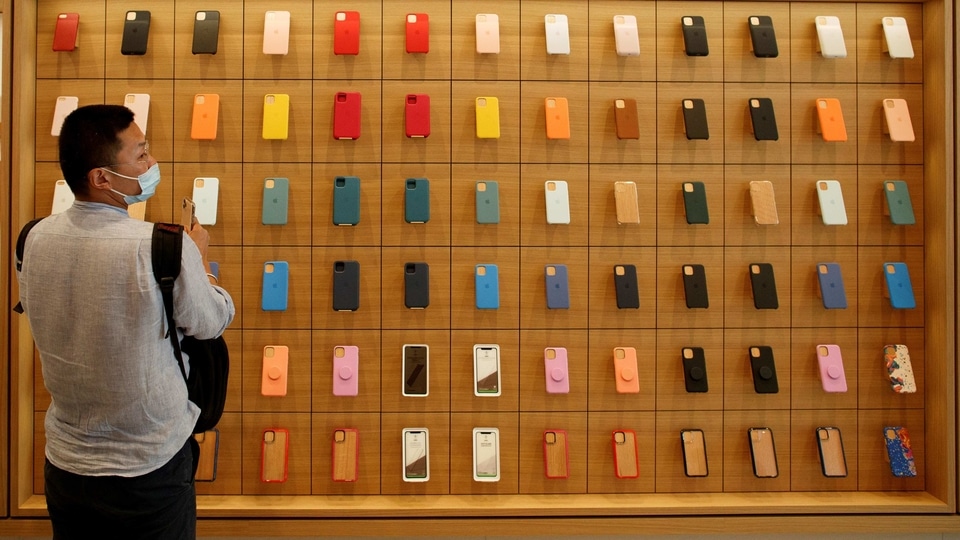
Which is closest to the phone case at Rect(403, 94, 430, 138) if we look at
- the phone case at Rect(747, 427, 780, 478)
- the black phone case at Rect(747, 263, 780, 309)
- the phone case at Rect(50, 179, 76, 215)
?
the phone case at Rect(50, 179, 76, 215)

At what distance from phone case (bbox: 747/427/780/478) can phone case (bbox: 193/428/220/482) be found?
2.21 metres

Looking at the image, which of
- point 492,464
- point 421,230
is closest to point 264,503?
point 492,464

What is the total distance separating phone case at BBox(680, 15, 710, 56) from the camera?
272 centimetres

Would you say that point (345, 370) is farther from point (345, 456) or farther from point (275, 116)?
point (275, 116)

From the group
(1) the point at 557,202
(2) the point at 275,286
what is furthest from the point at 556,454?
(2) the point at 275,286

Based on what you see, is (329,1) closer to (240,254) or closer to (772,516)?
(240,254)

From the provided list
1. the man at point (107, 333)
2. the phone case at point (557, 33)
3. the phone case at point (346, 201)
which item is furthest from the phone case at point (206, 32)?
the phone case at point (557, 33)

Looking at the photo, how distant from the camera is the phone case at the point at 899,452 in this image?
108 inches

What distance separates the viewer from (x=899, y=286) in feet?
8.98

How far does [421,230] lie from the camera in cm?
273

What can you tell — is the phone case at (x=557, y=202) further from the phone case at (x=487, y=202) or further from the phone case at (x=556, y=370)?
the phone case at (x=556, y=370)

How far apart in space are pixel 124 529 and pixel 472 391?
140cm

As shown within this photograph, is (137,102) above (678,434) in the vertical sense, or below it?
above

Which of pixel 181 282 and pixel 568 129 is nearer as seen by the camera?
pixel 181 282
